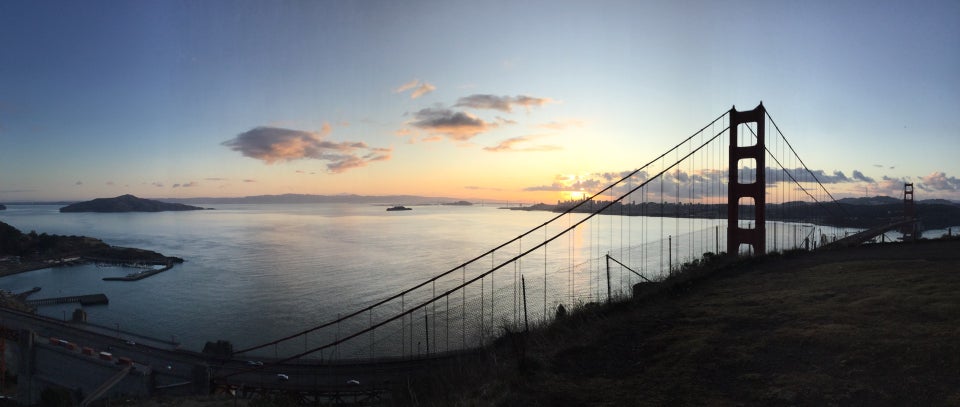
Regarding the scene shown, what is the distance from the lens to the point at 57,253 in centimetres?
11369

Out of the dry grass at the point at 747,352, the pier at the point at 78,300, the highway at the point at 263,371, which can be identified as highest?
the dry grass at the point at 747,352

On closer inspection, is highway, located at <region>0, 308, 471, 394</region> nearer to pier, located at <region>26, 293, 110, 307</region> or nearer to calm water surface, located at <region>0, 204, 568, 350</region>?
calm water surface, located at <region>0, 204, 568, 350</region>

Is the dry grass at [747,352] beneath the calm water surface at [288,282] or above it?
above

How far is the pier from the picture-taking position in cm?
6416

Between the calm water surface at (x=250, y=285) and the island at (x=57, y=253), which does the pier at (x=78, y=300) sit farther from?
the island at (x=57, y=253)

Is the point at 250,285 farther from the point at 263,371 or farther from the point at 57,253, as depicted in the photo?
the point at 57,253

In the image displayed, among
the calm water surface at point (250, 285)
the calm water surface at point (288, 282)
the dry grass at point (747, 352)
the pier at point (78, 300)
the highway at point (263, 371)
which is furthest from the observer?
the pier at point (78, 300)

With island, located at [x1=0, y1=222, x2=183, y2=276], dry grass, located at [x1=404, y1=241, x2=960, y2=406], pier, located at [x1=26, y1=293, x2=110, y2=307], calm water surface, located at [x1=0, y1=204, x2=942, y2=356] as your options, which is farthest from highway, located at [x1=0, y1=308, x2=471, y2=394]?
island, located at [x1=0, y1=222, x2=183, y2=276]

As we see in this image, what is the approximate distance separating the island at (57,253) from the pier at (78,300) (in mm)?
22453

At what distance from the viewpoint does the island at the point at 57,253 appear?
98.3 metres

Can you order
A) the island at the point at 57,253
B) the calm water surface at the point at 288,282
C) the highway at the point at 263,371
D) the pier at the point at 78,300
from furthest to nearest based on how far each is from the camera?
the island at the point at 57,253 → the pier at the point at 78,300 → the calm water surface at the point at 288,282 → the highway at the point at 263,371

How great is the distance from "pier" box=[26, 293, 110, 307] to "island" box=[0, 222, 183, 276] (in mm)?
22453

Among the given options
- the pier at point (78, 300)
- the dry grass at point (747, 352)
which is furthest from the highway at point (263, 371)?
the pier at point (78, 300)

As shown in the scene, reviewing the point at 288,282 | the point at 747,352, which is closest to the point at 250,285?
the point at 288,282
